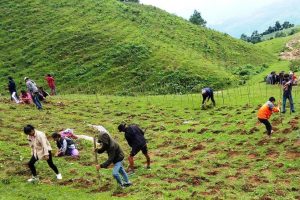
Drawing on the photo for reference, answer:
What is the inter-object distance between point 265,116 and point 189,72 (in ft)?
98.9

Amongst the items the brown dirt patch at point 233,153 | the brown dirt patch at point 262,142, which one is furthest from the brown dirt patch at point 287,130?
the brown dirt patch at point 233,153

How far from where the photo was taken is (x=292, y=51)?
77.9m

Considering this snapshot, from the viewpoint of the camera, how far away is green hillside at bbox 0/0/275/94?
5459 cm

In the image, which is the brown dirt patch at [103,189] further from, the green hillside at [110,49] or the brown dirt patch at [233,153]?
the green hillside at [110,49]

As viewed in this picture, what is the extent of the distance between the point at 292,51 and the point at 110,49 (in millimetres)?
36165

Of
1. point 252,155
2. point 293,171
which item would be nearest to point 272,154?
point 252,155

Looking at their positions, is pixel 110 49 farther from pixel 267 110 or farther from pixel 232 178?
pixel 232 178

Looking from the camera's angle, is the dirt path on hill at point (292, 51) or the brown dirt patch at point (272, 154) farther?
the dirt path on hill at point (292, 51)

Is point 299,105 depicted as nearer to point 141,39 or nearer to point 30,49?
point 141,39

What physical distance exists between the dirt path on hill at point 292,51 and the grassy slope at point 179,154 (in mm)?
37470

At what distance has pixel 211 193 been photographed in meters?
17.7

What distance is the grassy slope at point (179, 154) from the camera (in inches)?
714

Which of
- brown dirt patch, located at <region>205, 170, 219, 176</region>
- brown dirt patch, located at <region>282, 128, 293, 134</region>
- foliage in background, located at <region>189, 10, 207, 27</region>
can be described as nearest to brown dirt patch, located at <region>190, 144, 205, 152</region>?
brown dirt patch, located at <region>205, 170, 219, 176</region>

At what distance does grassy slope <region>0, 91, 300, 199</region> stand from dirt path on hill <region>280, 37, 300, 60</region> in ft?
123
